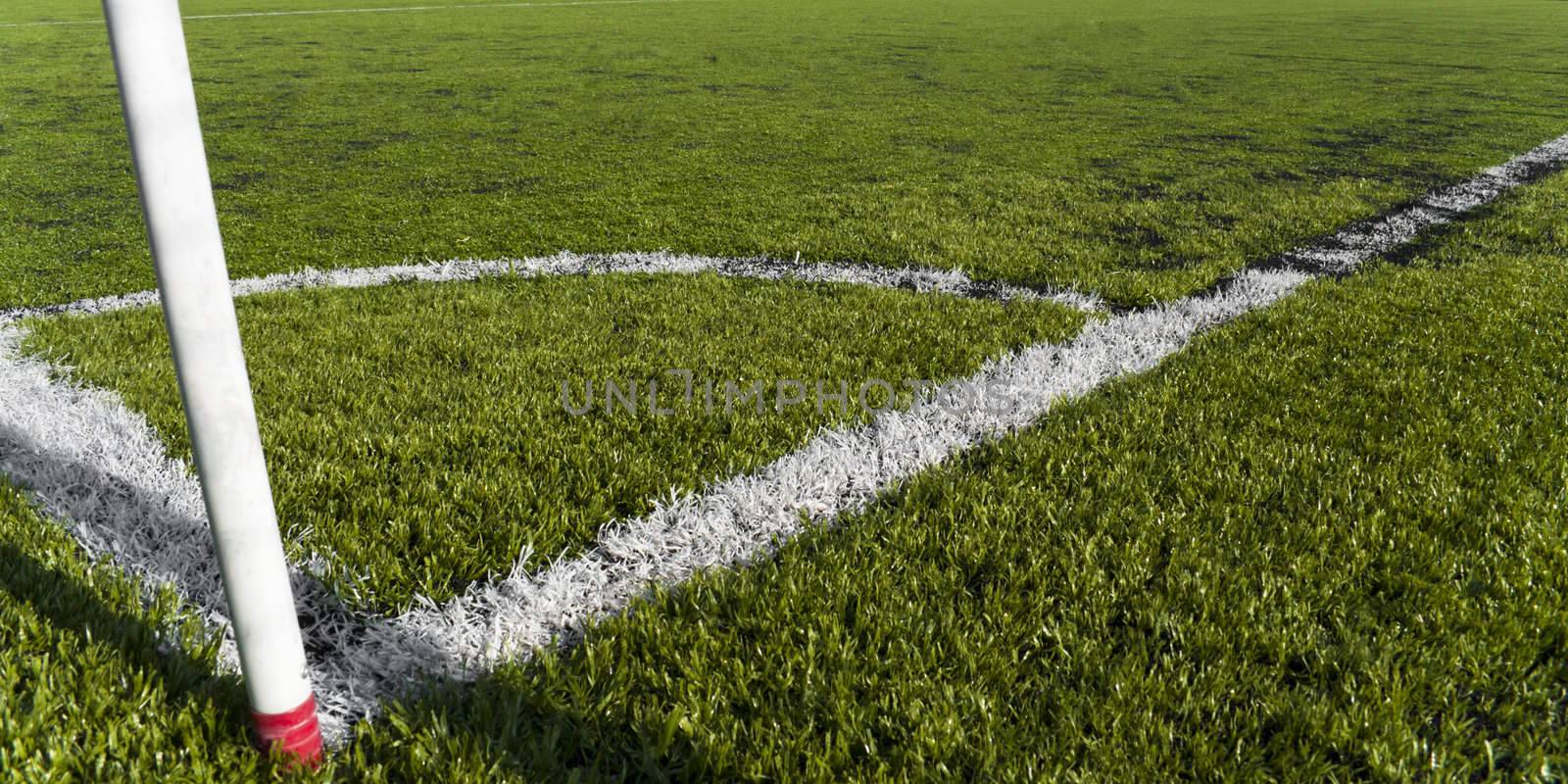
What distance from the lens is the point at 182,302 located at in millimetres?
1218

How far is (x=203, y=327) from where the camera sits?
4.07ft

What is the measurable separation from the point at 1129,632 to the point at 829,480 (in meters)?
1.12

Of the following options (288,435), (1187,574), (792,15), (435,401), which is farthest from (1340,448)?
(792,15)

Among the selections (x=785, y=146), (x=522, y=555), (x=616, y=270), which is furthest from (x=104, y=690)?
(x=785, y=146)

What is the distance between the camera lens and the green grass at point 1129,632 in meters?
1.79

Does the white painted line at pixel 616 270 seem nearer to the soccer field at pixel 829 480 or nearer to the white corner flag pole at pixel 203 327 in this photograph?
the soccer field at pixel 829 480

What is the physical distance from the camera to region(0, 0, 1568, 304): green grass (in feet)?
21.0

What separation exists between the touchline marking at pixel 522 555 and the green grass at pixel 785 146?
1839 mm

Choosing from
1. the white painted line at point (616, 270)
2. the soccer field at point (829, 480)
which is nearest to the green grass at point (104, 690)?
the soccer field at point (829, 480)

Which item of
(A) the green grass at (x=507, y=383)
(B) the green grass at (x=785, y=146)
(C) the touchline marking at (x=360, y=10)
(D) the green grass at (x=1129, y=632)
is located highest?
(C) the touchline marking at (x=360, y=10)

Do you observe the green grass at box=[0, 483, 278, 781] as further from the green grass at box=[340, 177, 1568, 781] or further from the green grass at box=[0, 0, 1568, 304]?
the green grass at box=[0, 0, 1568, 304]

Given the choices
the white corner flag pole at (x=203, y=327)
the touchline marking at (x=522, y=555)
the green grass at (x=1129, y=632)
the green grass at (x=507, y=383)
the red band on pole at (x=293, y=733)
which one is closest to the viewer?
the white corner flag pole at (x=203, y=327)

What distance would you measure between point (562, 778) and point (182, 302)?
3.57ft

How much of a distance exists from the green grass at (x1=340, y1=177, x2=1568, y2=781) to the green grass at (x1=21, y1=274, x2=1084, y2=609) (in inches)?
23.0
